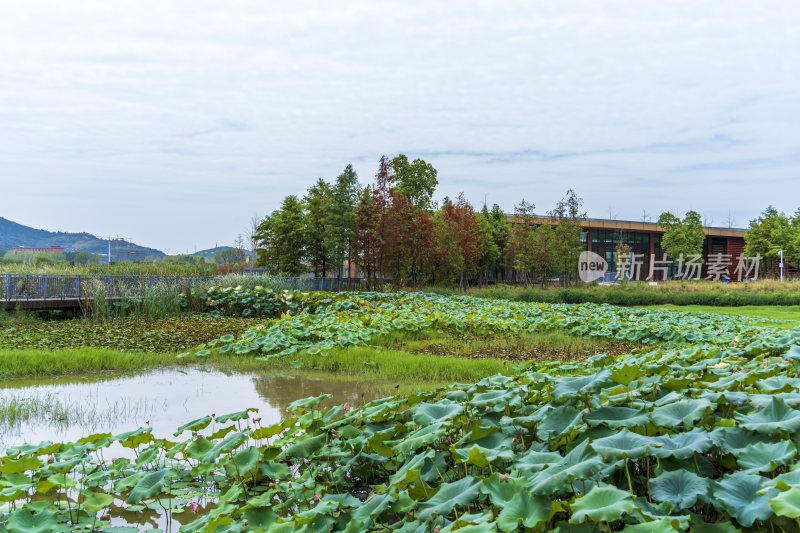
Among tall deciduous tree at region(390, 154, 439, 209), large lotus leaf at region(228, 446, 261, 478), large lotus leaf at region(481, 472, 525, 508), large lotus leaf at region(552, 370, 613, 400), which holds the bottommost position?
large lotus leaf at region(228, 446, 261, 478)

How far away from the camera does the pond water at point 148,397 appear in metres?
4.87

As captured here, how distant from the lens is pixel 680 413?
2.43m

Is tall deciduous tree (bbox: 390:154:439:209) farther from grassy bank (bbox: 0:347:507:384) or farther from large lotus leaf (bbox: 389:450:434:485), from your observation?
large lotus leaf (bbox: 389:450:434:485)

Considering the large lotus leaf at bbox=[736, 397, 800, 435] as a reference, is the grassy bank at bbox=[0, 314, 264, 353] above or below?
below

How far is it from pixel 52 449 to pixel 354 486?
1.99 metres

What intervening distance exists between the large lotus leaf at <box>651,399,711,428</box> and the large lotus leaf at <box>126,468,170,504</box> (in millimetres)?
2667

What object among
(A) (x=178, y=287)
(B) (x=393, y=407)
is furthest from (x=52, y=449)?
(A) (x=178, y=287)

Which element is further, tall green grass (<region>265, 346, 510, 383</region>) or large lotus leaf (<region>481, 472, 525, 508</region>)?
tall green grass (<region>265, 346, 510, 383</region>)

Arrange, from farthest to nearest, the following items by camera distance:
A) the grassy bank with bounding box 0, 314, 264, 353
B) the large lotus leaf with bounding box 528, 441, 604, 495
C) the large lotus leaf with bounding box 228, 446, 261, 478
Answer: the grassy bank with bounding box 0, 314, 264, 353 < the large lotus leaf with bounding box 228, 446, 261, 478 < the large lotus leaf with bounding box 528, 441, 604, 495

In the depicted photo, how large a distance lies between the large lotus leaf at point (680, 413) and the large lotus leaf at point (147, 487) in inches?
105

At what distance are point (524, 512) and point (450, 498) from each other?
0.40 m

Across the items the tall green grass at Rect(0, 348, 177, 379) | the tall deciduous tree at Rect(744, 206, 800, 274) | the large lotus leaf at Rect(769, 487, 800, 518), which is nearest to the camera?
the large lotus leaf at Rect(769, 487, 800, 518)

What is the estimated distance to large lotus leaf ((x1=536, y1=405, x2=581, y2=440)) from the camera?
2639 mm

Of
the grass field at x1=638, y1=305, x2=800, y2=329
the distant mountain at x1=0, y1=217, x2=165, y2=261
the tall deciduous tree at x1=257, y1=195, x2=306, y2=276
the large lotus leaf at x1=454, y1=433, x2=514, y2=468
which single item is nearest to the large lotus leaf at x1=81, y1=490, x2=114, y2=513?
the large lotus leaf at x1=454, y1=433, x2=514, y2=468
